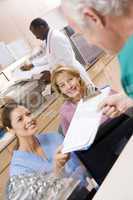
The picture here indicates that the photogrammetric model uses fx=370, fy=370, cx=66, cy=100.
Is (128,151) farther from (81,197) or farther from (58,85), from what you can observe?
(58,85)

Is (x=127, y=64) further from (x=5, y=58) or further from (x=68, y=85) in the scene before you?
(x=5, y=58)

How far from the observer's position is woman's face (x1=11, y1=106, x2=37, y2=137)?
5.58ft

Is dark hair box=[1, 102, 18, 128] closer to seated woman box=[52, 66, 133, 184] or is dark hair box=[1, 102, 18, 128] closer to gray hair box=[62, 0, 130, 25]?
seated woman box=[52, 66, 133, 184]

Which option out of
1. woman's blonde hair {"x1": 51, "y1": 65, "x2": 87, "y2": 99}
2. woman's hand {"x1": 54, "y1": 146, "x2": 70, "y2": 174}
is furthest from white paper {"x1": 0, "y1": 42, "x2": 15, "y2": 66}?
woman's hand {"x1": 54, "y1": 146, "x2": 70, "y2": 174}

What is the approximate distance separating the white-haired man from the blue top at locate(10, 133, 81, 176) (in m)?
0.89

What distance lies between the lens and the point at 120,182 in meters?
0.73

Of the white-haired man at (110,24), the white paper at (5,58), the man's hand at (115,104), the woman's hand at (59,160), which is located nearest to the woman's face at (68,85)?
the woman's hand at (59,160)

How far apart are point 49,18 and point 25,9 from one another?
0.78 m

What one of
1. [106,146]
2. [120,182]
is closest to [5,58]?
[106,146]

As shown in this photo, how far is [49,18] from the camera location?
9.92ft

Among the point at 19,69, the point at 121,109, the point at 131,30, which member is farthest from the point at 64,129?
Result: the point at 131,30

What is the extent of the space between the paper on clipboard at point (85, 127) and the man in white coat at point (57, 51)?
2.94ft

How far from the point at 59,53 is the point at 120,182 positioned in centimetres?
170

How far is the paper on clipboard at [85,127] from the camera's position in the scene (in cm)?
121
